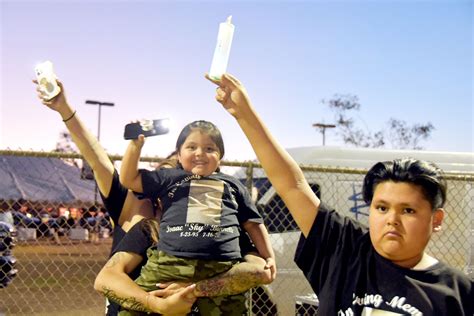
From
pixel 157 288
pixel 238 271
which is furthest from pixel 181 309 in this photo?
pixel 238 271

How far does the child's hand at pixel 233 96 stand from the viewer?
1830 millimetres

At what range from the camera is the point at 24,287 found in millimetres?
11781

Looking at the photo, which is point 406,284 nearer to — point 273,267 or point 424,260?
point 424,260

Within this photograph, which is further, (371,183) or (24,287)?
(24,287)

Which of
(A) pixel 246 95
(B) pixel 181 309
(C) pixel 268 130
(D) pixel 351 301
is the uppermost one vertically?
(A) pixel 246 95

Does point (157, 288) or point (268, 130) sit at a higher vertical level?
point (268, 130)

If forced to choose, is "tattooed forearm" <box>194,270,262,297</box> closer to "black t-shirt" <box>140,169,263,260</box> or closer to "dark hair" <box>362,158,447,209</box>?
"black t-shirt" <box>140,169,263,260</box>

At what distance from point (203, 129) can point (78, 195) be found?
160 ft

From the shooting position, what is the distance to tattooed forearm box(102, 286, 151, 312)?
2.55 meters

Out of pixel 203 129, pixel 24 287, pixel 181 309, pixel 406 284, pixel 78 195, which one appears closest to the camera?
pixel 406 284

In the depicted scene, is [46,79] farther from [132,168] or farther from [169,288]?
[169,288]

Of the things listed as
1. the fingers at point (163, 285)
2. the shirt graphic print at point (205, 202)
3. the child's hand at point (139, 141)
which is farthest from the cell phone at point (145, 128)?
the fingers at point (163, 285)

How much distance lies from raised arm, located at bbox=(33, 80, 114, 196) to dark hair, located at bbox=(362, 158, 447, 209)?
4.63 ft

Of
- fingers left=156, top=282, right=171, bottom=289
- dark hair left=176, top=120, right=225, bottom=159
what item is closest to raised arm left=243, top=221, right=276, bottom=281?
dark hair left=176, top=120, right=225, bottom=159
